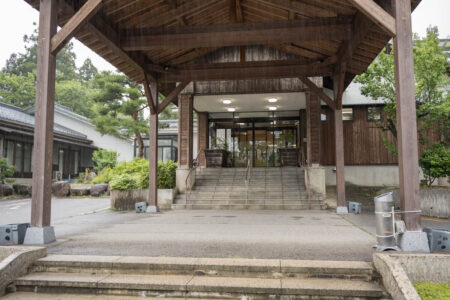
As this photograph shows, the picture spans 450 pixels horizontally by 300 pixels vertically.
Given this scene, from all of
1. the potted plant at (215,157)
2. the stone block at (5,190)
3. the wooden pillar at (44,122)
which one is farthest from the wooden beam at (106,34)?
the stone block at (5,190)

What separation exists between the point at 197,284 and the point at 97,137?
2421cm

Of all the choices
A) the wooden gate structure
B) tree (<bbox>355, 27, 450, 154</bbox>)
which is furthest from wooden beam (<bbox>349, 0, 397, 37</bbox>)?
tree (<bbox>355, 27, 450, 154</bbox>)

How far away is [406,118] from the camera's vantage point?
4.92 m

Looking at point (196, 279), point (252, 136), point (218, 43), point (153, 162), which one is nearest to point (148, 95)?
point (153, 162)

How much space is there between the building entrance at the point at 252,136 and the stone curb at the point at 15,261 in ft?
44.4

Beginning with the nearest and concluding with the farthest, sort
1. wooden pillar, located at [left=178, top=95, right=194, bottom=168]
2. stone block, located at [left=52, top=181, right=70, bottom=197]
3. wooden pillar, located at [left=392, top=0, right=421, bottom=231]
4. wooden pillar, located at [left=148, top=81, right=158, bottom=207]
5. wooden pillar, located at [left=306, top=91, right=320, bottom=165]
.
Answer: wooden pillar, located at [left=392, top=0, right=421, bottom=231] < wooden pillar, located at [left=148, top=81, right=158, bottom=207] < wooden pillar, located at [left=306, top=91, right=320, bottom=165] < wooden pillar, located at [left=178, top=95, right=194, bottom=168] < stone block, located at [left=52, top=181, right=70, bottom=197]

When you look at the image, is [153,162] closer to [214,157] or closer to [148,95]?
[148,95]

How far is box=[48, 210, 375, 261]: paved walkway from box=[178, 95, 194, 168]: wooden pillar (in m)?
4.28

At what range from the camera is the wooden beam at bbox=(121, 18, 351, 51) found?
25.3 ft

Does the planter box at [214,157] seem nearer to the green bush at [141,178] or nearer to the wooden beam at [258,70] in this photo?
the green bush at [141,178]

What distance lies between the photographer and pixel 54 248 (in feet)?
17.1

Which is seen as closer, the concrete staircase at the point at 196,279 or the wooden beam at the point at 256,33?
the concrete staircase at the point at 196,279

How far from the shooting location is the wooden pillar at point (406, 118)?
480 cm

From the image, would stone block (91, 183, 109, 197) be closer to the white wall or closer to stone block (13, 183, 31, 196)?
stone block (13, 183, 31, 196)
